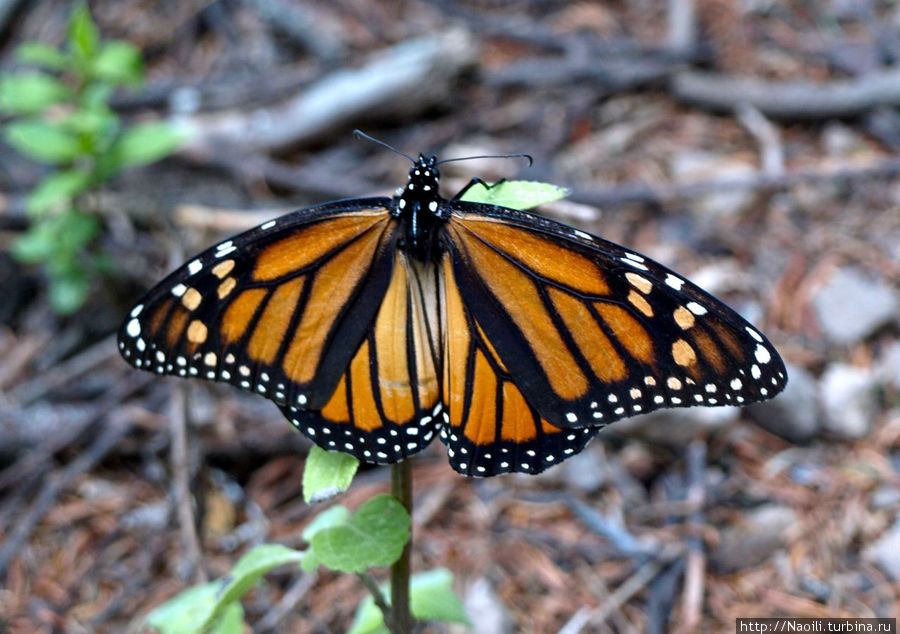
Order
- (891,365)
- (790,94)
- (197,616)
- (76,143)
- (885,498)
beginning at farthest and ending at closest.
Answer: (790,94), (76,143), (891,365), (885,498), (197,616)

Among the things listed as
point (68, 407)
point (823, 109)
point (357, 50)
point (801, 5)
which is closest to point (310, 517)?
point (68, 407)

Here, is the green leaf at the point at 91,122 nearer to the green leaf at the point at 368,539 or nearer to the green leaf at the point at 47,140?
the green leaf at the point at 47,140

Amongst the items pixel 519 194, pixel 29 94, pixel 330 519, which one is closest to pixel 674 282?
pixel 519 194

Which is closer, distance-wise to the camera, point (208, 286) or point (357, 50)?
point (208, 286)

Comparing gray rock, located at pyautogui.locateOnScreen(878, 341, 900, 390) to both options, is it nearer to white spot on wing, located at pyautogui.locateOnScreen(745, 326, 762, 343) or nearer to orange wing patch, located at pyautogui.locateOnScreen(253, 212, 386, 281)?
white spot on wing, located at pyautogui.locateOnScreen(745, 326, 762, 343)

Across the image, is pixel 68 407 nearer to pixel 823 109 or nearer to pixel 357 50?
pixel 357 50

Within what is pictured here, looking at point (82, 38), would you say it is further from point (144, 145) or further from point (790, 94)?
point (790, 94)

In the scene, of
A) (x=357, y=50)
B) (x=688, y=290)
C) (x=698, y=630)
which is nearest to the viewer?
(x=688, y=290)

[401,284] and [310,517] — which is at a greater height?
[401,284]

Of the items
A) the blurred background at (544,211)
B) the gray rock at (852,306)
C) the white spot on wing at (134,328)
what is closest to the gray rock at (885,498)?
the blurred background at (544,211)
